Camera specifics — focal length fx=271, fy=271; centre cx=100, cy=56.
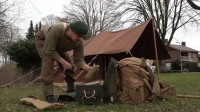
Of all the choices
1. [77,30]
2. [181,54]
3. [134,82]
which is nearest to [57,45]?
[77,30]

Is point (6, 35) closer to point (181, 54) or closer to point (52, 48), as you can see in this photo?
point (52, 48)

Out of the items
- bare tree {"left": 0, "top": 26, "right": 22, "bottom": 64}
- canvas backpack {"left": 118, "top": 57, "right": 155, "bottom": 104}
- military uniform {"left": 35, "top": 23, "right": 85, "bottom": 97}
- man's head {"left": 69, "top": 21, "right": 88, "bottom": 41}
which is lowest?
canvas backpack {"left": 118, "top": 57, "right": 155, "bottom": 104}

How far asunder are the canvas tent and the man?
313 centimetres

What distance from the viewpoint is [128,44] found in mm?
7309

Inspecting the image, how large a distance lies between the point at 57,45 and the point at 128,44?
372 centimetres

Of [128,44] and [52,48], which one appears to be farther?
[128,44]

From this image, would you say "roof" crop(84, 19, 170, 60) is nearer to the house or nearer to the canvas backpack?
the canvas backpack

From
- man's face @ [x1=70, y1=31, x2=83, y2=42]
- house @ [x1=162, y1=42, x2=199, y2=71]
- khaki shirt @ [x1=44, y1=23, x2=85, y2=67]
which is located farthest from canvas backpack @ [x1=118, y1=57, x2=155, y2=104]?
house @ [x1=162, y1=42, x2=199, y2=71]

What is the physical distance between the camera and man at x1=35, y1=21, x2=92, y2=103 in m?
3.55

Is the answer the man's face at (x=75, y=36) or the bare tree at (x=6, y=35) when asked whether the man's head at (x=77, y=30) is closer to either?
the man's face at (x=75, y=36)

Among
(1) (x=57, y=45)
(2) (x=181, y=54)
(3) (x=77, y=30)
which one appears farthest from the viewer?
(2) (x=181, y=54)

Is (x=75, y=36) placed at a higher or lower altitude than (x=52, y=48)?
higher

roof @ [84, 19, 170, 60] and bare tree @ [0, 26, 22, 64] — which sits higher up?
bare tree @ [0, 26, 22, 64]

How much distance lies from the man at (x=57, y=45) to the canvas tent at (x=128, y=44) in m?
3.13
